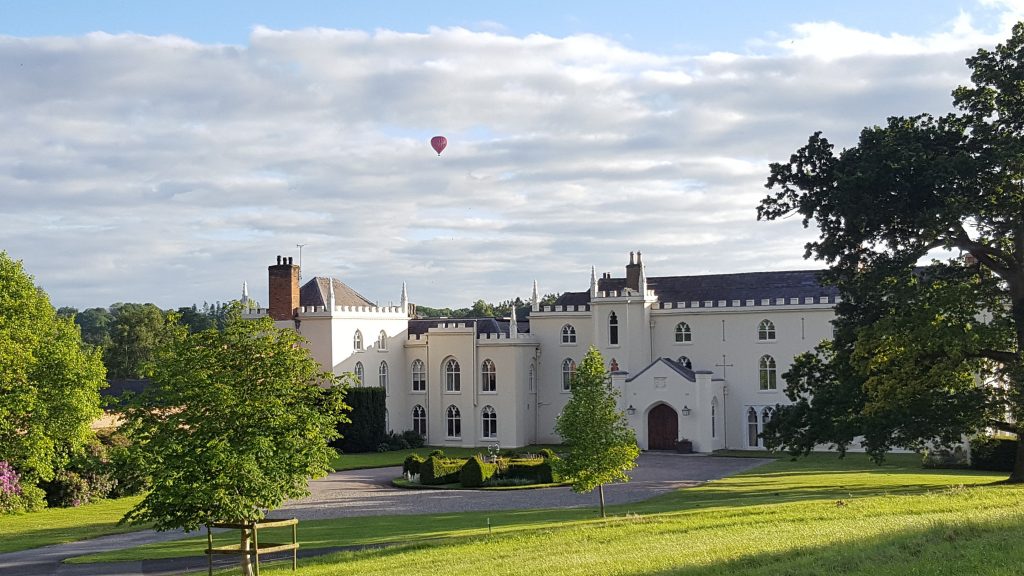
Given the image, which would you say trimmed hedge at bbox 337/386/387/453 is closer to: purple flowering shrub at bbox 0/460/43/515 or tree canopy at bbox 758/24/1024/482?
purple flowering shrub at bbox 0/460/43/515

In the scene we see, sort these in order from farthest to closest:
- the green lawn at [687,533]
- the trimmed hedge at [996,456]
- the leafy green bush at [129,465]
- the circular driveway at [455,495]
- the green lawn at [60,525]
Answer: the trimmed hedge at [996,456] < the circular driveway at [455,495] < the green lawn at [60,525] < the leafy green bush at [129,465] < the green lawn at [687,533]

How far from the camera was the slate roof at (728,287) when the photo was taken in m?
55.8

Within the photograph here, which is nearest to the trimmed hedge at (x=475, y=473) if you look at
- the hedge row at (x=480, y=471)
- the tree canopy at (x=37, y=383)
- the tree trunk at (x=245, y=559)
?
the hedge row at (x=480, y=471)

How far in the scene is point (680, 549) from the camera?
18047mm

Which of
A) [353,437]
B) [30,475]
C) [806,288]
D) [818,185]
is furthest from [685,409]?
[30,475]

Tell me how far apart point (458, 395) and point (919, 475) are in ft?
96.8

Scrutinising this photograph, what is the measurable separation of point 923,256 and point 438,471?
20642 millimetres

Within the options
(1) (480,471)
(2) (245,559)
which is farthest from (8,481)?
(2) (245,559)

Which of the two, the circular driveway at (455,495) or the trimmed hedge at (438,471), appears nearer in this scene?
the circular driveway at (455,495)

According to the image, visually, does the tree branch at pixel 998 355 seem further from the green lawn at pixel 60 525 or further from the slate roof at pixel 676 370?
the green lawn at pixel 60 525

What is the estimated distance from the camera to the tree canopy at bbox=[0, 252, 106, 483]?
1449 inches

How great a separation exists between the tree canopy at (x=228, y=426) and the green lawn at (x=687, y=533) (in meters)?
2.30

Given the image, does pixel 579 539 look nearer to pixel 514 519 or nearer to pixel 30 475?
pixel 514 519

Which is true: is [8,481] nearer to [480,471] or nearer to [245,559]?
[480,471]
